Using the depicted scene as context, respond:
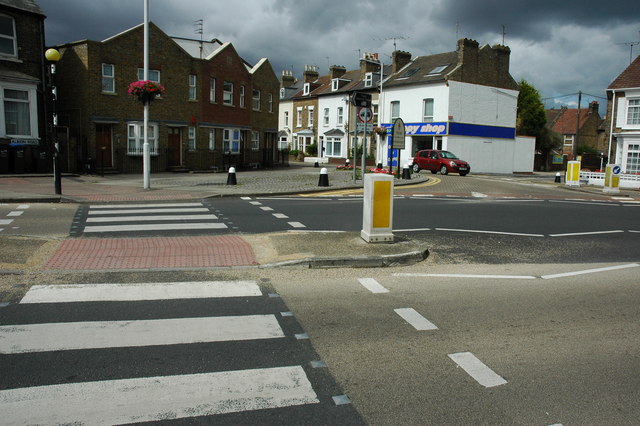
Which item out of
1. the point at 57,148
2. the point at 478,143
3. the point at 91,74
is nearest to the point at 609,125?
the point at 478,143

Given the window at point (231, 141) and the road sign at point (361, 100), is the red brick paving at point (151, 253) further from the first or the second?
the window at point (231, 141)

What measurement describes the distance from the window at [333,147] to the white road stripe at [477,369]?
50.6 m

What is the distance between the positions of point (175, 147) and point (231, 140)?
181 inches

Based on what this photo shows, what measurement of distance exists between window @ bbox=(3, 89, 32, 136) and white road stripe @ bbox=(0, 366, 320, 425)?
2461 centimetres

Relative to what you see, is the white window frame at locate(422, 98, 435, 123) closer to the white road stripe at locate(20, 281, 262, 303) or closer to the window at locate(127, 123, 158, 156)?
the window at locate(127, 123, 158, 156)

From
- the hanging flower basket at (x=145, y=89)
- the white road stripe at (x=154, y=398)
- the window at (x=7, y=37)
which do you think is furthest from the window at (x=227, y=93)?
the white road stripe at (x=154, y=398)

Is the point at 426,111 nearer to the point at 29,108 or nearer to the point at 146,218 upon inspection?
the point at 29,108

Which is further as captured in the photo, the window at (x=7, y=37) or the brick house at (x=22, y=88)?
the window at (x=7, y=37)

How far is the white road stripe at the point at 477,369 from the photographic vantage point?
13.5ft

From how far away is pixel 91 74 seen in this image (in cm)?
2662

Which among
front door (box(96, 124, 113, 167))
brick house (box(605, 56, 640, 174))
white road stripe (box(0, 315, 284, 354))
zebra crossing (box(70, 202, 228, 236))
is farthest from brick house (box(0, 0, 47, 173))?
brick house (box(605, 56, 640, 174))

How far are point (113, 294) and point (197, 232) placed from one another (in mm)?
→ 4252

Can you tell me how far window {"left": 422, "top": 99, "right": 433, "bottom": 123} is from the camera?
44.4m

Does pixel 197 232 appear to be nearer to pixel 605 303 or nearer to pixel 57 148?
pixel 605 303
